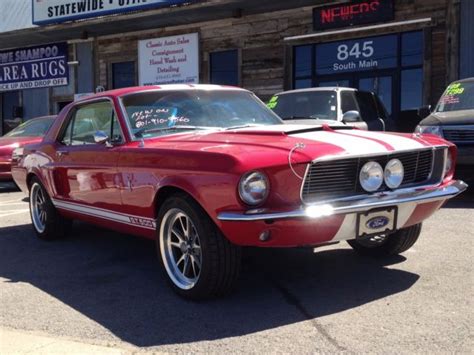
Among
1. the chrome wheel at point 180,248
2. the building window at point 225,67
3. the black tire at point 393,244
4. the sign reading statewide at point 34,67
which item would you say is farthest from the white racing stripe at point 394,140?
the sign reading statewide at point 34,67

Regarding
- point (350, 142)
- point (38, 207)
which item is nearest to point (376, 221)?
point (350, 142)

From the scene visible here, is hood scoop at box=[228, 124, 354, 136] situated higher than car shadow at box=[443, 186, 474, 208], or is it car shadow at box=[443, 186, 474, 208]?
hood scoop at box=[228, 124, 354, 136]

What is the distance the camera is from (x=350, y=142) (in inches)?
148

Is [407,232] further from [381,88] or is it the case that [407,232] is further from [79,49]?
[79,49]

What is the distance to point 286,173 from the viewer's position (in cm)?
336

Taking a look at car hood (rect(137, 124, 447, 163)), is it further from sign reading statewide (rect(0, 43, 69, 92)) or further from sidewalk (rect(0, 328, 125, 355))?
sign reading statewide (rect(0, 43, 69, 92))

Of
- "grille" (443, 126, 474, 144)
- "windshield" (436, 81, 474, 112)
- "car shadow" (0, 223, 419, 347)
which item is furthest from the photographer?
"windshield" (436, 81, 474, 112)

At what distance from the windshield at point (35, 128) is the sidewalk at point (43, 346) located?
820 cm

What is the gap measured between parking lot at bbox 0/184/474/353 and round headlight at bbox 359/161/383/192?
75cm

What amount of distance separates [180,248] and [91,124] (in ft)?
6.45

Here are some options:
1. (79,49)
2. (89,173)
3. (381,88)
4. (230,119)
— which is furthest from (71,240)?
(79,49)

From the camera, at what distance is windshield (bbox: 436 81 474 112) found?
338 inches

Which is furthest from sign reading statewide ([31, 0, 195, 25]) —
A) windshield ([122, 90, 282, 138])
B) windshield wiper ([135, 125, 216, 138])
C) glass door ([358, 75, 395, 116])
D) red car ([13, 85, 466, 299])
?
windshield wiper ([135, 125, 216, 138])

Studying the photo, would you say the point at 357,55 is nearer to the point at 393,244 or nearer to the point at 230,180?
the point at 393,244
